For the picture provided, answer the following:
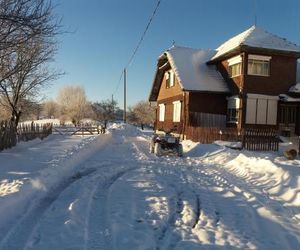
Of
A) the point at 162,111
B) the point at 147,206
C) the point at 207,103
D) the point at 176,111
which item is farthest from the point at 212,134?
the point at 147,206

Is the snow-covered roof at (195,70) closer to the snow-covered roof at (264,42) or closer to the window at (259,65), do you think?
the snow-covered roof at (264,42)

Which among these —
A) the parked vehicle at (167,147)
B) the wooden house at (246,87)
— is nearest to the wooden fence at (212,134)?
the wooden house at (246,87)

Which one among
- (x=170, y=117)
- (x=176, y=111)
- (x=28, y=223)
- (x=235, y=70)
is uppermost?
(x=235, y=70)

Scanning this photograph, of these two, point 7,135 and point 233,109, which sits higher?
point 233,109

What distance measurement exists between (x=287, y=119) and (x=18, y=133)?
1784 cm

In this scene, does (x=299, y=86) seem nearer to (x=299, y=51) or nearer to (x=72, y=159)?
(x=299, y=51)

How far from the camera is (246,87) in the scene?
2581 centimetres

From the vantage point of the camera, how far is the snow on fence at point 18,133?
19484 millimetres

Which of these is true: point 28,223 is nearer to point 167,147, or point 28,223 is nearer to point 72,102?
point 167,147

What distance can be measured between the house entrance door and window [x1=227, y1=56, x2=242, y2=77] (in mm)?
3797

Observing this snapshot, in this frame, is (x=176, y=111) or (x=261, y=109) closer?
(x=261, y=109)

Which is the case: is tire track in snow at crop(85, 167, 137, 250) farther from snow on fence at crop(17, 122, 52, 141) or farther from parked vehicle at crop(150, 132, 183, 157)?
snow on fence at crop(17, 122, 52, 141)

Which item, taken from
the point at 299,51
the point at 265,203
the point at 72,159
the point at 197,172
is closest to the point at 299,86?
the point at 299,51

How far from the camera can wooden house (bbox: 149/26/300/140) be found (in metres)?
25.9
